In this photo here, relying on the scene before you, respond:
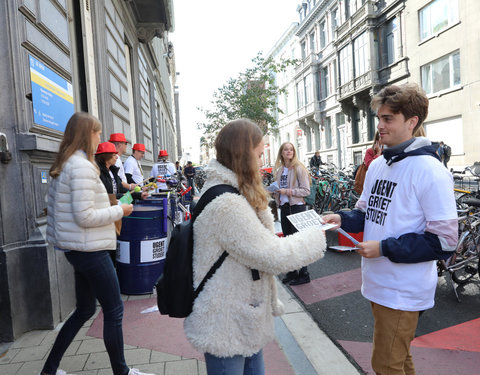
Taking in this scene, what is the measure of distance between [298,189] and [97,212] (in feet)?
10.1

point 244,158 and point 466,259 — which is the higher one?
point 244,158

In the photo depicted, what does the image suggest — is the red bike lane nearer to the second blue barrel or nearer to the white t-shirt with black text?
the white t-shirt with black text

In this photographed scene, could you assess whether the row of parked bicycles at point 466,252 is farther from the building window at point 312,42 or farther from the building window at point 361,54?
the building window at point 312,42

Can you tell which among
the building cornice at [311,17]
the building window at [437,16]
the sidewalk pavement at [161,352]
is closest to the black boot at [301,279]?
the sidewalk pavement at [161,352]

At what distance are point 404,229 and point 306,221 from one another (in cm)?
46

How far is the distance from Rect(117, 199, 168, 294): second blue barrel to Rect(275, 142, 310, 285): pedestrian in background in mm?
1669

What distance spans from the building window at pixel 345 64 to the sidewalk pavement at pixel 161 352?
86.0 feet

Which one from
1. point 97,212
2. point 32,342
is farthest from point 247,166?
point 32,342

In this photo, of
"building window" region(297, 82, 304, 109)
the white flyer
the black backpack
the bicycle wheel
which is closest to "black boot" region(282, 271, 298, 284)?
the bicycle wheel

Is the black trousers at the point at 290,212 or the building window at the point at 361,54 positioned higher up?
the building window at the point at 361,54

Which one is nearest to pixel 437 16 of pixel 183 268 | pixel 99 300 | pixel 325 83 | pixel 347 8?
pixel 347 8

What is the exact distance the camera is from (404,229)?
1.75 meters

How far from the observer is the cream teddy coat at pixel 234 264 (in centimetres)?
154

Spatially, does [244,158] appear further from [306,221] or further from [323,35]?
[323,35]
